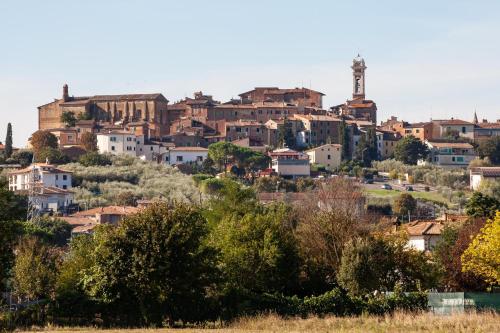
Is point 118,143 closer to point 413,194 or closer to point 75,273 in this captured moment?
point 413,194

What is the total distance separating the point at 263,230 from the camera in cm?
4384

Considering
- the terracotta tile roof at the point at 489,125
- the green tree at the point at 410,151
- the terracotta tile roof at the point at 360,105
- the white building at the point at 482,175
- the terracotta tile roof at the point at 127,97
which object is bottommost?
the white building at the point at 482,175

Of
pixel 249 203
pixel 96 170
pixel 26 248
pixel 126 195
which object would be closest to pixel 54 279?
pixel 26 248

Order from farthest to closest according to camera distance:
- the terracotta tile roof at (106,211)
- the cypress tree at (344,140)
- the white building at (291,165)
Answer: the cypress tree at (344,140) < the white building at (291,165) < the terracotta tile roof at (106,211)

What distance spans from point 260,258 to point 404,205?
51.0 m

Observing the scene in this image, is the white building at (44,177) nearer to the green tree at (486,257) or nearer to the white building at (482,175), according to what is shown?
the white building at (482,175)

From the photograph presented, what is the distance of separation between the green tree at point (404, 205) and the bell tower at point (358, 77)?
195 feet

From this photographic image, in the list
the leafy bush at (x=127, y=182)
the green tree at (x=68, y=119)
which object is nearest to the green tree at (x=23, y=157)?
the leafy bush at (x=127, y=182)

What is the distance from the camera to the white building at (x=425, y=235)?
6324 cm

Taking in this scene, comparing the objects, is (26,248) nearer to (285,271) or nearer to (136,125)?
(285,271)

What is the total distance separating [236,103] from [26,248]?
287ft

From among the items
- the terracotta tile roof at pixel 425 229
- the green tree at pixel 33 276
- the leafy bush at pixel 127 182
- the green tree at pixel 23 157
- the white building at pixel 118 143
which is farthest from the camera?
the white building at pixel 118 143

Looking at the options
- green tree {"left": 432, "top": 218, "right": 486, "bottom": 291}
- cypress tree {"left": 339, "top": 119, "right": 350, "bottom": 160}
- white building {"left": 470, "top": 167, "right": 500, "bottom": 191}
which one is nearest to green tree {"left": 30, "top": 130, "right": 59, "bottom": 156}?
cypress tree {"left": 339, "top": 119, "right": 350, "bottom": 160}

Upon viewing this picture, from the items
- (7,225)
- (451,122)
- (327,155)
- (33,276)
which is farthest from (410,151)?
(7,225)
